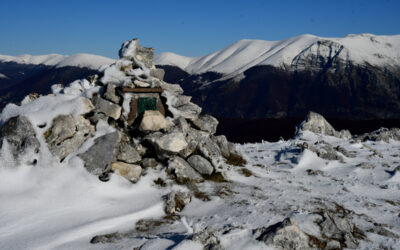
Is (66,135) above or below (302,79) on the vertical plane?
above

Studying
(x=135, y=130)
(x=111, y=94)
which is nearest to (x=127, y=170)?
(x=135, y=130)

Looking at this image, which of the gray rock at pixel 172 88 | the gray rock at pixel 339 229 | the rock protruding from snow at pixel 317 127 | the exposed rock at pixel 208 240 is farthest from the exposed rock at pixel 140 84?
the rock protruding from snow at pixel 317 127

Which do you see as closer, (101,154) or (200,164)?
(101,154)

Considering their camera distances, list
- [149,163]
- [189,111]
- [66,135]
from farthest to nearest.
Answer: [189,111], [149,163], [66,135]

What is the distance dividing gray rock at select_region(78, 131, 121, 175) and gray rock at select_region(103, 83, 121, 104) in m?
1.86

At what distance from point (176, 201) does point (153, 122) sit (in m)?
4.10

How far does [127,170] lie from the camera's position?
11.5 metres

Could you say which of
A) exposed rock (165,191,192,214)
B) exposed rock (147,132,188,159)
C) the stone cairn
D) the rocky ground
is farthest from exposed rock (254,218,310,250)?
exposed rock (147,132,188,159)

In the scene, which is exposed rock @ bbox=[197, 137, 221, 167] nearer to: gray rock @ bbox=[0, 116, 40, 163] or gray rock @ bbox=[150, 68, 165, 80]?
gray rock @ bbox=[150, 68, 165, 80]

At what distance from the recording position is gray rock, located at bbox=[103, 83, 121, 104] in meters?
12.9

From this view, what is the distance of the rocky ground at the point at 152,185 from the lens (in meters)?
7.79

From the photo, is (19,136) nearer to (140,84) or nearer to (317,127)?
(140,84)

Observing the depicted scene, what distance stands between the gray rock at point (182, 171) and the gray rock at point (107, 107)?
309 cm

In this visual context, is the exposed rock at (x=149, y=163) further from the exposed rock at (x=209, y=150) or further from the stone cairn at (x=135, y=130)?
the exposed rock at (x=209, y=150)
